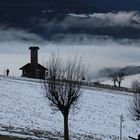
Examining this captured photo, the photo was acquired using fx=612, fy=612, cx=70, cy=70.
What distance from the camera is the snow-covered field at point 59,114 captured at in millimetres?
50650

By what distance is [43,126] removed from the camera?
50188 mm

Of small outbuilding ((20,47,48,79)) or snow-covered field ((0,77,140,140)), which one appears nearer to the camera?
snow-covered field ((0,77,140,140))

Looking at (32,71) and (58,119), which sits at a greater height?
(32,71)

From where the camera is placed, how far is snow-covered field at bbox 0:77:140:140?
5065 centimetres

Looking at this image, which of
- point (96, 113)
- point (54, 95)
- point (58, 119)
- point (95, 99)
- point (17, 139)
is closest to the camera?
point (17, 139)

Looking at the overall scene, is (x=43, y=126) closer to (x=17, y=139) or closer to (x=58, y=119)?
(x=58, y=119)

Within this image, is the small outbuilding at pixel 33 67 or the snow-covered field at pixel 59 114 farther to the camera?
the small outbuilding at pixel 33 67

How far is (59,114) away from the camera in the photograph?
5909 centimetres

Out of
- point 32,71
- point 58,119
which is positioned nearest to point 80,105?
point 58,119

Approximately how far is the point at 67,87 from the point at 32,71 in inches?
3231

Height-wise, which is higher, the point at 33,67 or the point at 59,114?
the point at 33,67

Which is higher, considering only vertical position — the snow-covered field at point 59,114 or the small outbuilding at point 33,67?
the small outbuilding at point 33,67

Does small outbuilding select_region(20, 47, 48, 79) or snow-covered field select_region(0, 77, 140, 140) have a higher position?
small outbuilding select_region(20, 47, 48, 79)

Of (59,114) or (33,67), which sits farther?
(33,67)
